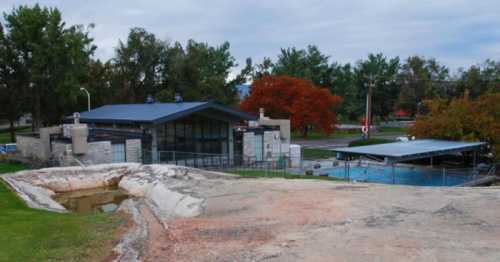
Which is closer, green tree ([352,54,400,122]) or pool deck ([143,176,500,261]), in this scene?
pool deck ([143,176,500,261])

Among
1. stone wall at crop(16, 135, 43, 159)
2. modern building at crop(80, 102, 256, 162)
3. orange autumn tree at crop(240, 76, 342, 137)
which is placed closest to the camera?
modern building at crop(80, 102, 256, 162)

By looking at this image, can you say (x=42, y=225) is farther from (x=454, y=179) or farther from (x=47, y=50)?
(x=47, y=50)

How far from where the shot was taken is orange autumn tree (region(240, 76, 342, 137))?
41812 millimetres

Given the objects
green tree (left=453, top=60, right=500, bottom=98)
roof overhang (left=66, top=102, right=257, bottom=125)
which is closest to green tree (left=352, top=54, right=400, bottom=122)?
green tree (left=453, top=60, right=500, bottom=98)

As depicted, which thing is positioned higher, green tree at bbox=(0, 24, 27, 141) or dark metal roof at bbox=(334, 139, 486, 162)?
green tree at bbox=(0, 24, 27, 141)

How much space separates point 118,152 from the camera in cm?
2394

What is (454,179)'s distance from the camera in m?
22.4

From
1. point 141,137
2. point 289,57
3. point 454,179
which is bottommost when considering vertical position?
point 454,179

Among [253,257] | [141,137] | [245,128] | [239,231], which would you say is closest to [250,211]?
[239,231]

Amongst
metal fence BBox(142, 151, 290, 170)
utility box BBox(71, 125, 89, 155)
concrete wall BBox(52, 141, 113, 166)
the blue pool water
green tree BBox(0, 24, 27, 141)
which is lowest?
the blue pool water

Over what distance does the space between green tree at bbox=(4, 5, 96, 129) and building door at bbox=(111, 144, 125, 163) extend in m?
14.1

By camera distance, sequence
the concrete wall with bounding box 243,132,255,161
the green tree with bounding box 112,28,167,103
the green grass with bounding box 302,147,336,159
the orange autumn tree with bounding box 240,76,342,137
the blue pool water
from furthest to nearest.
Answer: the green tree with bounding box 112,28,167,103
the orange autumn tree with bounding box 240,76,342,137
the green grass with bounding box 302,147,336,159
the concrete wall with bounding box 243,132,255,161
the blue pool water

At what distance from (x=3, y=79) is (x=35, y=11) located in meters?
6.34

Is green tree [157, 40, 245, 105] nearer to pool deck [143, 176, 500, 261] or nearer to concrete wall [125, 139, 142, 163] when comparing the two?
concrete wall [125, 139, 142, 163]
